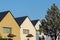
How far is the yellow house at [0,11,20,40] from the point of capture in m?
49.7

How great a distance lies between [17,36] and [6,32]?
10.4 feet

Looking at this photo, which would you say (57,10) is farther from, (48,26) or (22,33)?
(22,33)

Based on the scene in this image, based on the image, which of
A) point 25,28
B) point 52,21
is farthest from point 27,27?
point 52,21

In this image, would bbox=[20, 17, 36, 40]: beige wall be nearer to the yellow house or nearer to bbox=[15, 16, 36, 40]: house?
bbox=[15, 16, 36, 40]: house

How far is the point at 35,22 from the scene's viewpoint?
63.1m

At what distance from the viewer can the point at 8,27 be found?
51000 millimetres

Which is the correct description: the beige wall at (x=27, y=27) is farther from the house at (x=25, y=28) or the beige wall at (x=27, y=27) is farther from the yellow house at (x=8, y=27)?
the yellow house at (x=8, y=27)

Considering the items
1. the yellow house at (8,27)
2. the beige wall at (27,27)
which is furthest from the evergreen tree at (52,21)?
the yellow house at (8,27)

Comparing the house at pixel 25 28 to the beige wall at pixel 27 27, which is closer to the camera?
the house at pixel 25 28

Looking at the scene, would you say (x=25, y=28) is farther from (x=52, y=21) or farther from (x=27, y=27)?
(x=52, y=21)

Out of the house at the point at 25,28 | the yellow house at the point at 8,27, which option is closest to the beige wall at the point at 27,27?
the house at the point at 25,28

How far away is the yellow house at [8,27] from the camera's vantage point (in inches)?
1956

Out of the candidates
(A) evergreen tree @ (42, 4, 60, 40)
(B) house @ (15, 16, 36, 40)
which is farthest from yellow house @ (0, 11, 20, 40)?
(A) evergreen tree @ (42, 4, 60, 40)

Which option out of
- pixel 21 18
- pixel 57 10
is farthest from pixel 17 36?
pixel 57 10
